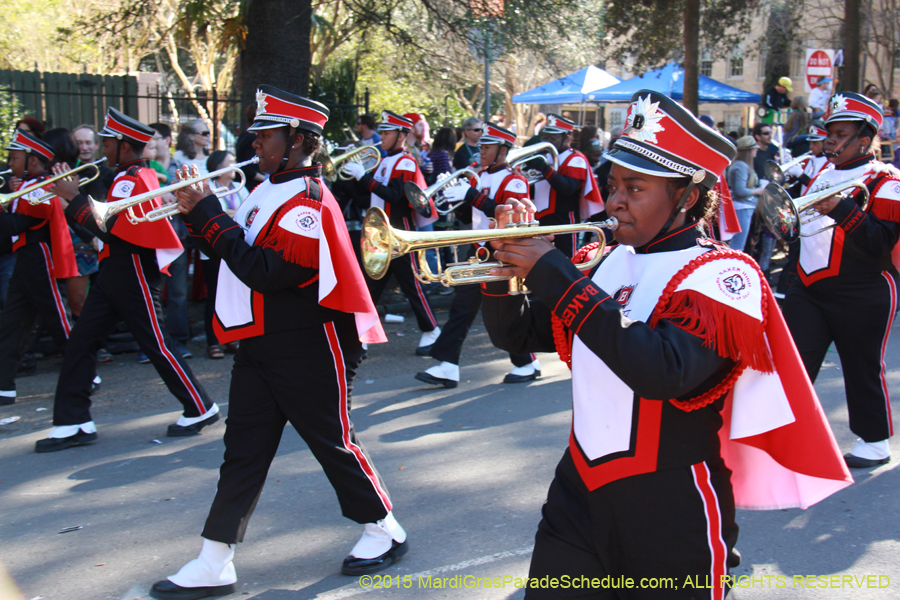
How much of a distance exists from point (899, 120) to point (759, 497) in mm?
13768

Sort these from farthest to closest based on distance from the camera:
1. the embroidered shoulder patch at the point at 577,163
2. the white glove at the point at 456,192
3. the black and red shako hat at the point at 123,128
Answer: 1. the embroidered shoulder patch at the point at 577,163
2. the white glove at the point at 456,192
3. the black and red shako hat at the point at 123,128

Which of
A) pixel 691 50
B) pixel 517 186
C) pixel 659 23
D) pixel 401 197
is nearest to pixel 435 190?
pixel 401 197

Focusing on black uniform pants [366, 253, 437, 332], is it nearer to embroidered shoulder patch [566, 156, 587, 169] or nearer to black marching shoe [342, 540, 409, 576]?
embroidered shoulder patch [566, 156, 587, 169]

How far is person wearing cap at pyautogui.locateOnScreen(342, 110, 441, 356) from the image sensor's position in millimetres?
7398

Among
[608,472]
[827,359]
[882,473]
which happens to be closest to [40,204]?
[608,472]

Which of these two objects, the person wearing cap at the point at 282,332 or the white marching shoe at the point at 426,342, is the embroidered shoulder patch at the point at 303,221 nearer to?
the person wearing cap at the point at 282,332

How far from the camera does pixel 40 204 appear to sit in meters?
5.83

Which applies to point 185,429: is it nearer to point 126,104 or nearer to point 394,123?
point 394,123

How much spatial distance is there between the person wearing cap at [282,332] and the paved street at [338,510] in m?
0.28

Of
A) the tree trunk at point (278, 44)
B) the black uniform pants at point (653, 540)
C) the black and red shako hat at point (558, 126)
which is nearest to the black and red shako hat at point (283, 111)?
the black uniform pants at point (653, 540)

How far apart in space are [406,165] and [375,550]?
4792 mm

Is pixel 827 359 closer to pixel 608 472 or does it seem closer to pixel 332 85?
pixel 608 472

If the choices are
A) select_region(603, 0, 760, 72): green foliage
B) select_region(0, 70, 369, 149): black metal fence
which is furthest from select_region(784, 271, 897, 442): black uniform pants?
select_region(603, 0, 760, 72): green foliage

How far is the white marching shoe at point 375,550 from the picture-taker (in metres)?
Answer: 3.50
